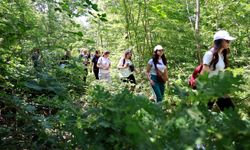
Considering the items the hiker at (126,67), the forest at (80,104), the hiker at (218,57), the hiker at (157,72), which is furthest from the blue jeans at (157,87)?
the hiker at (218,57)

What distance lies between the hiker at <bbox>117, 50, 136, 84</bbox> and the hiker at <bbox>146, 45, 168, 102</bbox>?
8.30 feet

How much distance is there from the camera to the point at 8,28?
A: 161 inches

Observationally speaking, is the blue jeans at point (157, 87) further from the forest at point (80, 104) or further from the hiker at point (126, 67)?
the hiker at point (126, 67)

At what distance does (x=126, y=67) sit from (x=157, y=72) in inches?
110

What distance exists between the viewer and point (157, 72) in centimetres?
746

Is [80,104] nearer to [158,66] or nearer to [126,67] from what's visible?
[158,66]

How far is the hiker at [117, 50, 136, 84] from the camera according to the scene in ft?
33.2

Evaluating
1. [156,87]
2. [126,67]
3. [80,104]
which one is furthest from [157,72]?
[80,104]

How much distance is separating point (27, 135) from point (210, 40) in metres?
10.2

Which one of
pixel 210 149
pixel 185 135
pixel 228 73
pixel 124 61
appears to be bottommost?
pixel 124 61

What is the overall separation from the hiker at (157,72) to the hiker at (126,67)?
2.53 m

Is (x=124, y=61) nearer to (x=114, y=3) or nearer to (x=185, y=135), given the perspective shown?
(x=114, y=3)

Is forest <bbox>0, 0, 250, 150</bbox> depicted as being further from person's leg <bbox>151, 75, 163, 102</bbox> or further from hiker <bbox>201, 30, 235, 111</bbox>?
person's leg <bbox>151, 75, 163, 102</bbox>

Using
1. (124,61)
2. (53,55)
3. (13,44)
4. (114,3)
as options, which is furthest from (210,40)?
(13,44)
